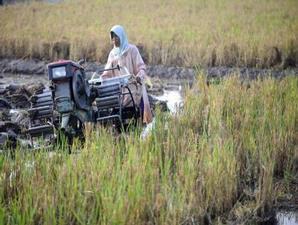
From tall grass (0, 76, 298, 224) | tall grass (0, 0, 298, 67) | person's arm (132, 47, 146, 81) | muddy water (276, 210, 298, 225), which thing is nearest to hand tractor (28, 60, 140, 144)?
tall grass (0, 76, 298, 224)

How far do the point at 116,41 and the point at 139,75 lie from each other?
553 millimetres

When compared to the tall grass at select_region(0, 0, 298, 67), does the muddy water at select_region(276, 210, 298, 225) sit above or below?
below

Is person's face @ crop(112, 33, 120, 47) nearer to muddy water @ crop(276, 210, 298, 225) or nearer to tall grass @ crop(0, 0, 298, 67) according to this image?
muddy water @ crop(276, 210, 298, 225)

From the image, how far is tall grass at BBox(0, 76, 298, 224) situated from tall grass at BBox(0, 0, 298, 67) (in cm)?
617

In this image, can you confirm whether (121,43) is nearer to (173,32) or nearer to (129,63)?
(129,63)

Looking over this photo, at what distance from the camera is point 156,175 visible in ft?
11.5

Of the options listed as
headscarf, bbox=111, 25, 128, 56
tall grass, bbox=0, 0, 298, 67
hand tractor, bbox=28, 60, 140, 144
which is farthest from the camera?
tall grass, bbox=0, 0, 298, 67

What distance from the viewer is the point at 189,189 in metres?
3.43

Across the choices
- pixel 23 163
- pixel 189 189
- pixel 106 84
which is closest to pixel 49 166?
pixel 23 163

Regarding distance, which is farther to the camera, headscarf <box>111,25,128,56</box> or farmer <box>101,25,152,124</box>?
headscarf <box>111,25,128,56</box>

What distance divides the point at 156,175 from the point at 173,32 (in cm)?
1066

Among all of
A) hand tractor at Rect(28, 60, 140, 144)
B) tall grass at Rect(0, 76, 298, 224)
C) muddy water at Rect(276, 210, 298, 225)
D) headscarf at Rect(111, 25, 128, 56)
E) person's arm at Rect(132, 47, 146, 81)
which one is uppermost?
headscarf at Rect(111, 25, 128, 56)

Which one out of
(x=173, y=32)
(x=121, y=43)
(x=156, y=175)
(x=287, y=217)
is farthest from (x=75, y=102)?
(x=173, y=32)

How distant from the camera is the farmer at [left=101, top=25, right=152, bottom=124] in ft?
17.9
